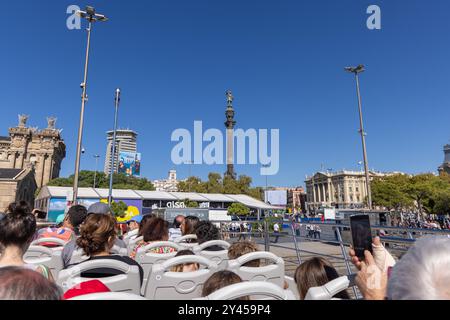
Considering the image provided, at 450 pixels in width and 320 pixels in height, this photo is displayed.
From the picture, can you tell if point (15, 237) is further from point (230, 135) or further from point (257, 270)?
point (230, 135)

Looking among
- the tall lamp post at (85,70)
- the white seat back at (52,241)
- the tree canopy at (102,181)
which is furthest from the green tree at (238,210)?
the tree canopy at (102,181)

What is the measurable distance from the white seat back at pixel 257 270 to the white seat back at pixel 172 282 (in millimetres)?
262

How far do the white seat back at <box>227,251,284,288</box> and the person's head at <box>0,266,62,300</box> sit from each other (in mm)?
1538

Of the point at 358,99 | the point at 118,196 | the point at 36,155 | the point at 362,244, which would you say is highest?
the point at 36,155

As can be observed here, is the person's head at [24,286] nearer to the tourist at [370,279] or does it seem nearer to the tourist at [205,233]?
the tourist at [370,279]

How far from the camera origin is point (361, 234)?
1.71 metres

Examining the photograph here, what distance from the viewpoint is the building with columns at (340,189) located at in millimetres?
110812

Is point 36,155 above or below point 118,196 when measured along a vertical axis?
above

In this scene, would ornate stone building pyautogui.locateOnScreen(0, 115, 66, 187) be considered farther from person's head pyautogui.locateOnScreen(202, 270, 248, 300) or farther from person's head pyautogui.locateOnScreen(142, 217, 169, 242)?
person's head pyautogui.locateOnScreen(202, 270, 248, 300)

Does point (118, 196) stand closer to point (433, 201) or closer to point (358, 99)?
point (358, 99)

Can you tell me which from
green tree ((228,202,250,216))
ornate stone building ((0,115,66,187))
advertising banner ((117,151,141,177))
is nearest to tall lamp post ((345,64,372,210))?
green tree ((228,202,250,216))

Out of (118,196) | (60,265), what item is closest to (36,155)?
(118,196)
